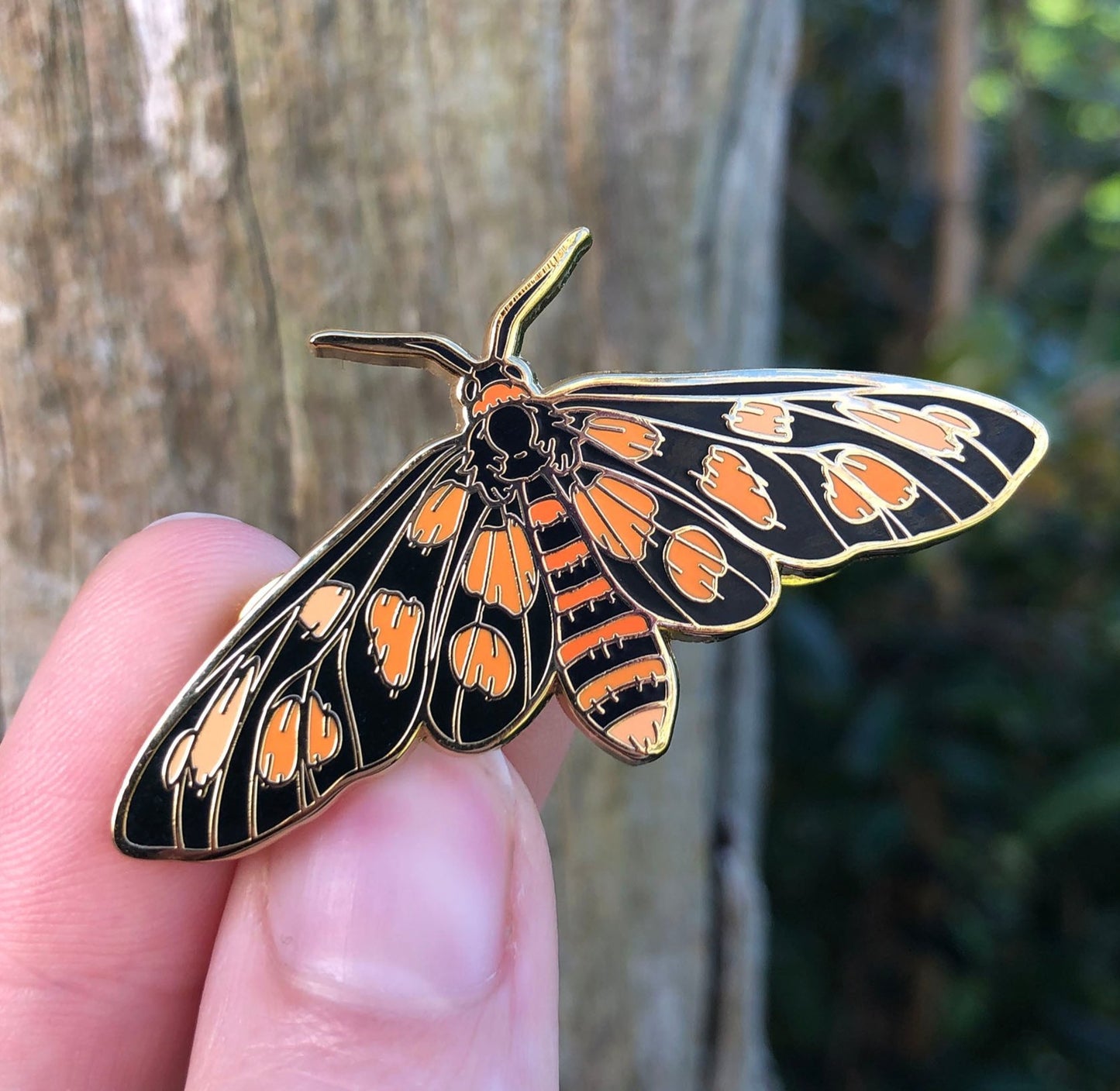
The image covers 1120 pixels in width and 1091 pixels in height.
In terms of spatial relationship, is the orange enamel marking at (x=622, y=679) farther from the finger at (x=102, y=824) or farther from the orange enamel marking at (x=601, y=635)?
the finger at (x=102, y=824)

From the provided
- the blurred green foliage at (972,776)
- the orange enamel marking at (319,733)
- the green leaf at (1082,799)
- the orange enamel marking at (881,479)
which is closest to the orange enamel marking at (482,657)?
the orange enamel marking at (319,733)

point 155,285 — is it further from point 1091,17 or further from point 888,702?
point 1091,17

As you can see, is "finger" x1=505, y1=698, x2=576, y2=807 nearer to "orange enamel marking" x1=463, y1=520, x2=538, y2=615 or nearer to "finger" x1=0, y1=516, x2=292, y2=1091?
"orange enamel marking" x1=463, y1=520, x2=538, y2=615

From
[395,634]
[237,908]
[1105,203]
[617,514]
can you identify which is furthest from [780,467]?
[1105,203]

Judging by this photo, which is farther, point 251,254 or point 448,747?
point 251,254

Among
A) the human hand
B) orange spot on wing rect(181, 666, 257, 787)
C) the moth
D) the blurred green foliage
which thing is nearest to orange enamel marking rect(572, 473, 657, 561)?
the moth

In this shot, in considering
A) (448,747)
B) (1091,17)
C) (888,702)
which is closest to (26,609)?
(448,747)
